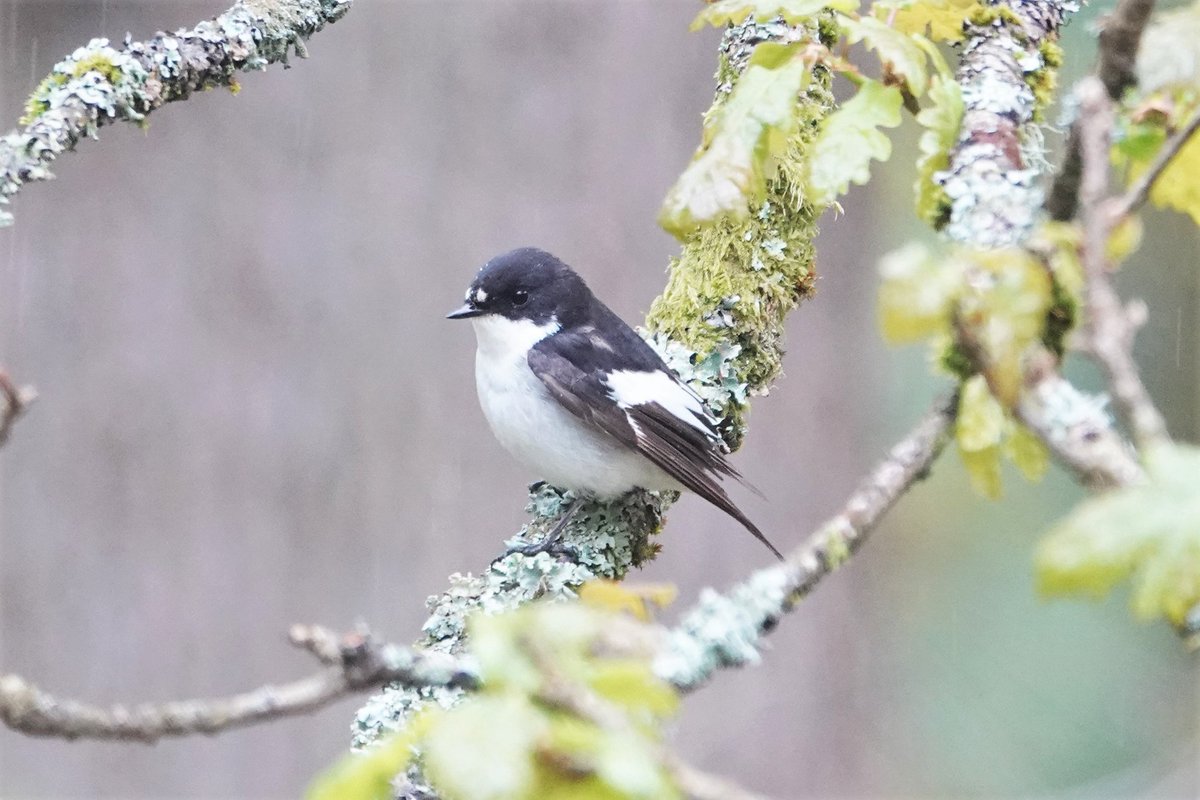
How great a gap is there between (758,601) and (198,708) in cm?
76

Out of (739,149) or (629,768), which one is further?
(739,149)

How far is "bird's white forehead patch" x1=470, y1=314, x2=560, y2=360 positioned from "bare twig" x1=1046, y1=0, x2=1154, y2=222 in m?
2.14

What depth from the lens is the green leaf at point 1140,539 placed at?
3.59 feet

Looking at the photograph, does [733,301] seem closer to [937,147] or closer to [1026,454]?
[937,147]

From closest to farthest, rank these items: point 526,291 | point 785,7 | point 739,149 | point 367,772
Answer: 1. point 367,772
2. point 739,149
3. point 785,7
4. point 526,291

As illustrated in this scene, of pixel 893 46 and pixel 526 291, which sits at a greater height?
pixel 526 291

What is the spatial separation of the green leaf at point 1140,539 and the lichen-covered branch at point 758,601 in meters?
0.52

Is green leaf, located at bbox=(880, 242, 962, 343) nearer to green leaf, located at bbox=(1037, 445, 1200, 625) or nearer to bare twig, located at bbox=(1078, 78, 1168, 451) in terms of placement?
bare twig, located at bbox=(1078, 78, 1168, 451)

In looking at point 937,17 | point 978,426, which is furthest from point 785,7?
point 978,426

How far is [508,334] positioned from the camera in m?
3.76

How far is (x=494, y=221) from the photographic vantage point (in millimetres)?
5121

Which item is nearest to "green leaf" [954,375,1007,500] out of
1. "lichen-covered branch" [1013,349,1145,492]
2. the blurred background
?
"lichen-covered branch" [1013,349,1145,492]

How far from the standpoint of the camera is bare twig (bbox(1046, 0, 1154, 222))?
1641 mm

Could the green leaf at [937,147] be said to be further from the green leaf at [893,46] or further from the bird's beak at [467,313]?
the bird's beak at [467,313]
